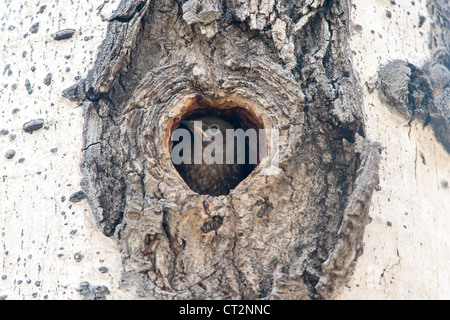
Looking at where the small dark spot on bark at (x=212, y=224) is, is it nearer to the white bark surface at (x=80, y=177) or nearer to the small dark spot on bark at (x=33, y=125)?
the white bark surface at (x=80, y=177)

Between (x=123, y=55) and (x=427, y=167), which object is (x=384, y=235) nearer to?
(x=427, y=167)

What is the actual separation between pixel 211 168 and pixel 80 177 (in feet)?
3.91

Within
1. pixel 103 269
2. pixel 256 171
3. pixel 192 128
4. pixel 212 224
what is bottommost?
pixel 103 269

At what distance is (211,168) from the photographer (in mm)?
3248

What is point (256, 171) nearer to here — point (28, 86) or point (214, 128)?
point (214, 128)

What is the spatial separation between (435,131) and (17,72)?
2109mm

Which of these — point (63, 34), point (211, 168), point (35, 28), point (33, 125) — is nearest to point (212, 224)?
point (33, 125)

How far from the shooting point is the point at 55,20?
2.53 m

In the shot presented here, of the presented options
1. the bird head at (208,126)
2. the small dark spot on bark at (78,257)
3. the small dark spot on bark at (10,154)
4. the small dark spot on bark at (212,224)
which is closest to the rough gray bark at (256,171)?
the small dark spot on bark at (212,224)

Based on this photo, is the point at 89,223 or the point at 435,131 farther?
the point at 435,131

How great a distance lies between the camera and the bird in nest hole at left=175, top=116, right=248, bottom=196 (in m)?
3.21

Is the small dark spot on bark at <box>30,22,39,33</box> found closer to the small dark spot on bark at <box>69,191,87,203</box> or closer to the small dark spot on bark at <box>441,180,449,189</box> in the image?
the small dark spot on bark at <box>69,191,87,203</box>

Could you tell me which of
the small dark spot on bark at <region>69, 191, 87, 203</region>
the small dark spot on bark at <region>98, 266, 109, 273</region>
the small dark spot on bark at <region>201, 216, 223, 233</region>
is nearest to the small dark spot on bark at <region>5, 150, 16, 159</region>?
the small dark spot on bark at <region>69, 191, 87, 203</region>

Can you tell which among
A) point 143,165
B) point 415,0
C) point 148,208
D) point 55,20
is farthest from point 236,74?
point 415,0
